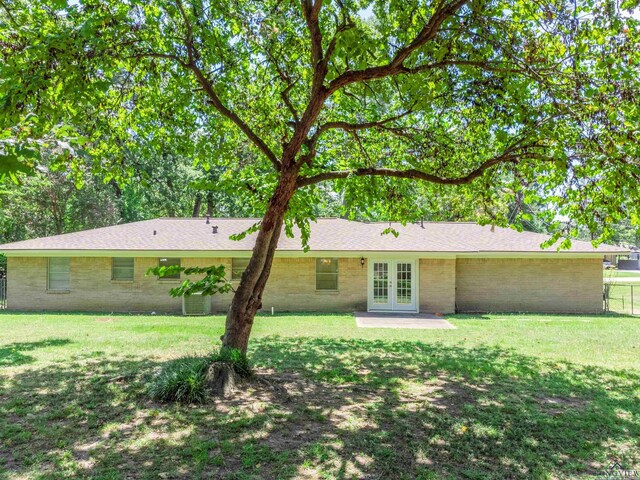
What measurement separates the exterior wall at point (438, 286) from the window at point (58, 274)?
13964 mm

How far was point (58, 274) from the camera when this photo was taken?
683 inches

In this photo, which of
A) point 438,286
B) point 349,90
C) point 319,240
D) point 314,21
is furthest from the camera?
point 319,240

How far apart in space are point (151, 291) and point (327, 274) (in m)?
6.95

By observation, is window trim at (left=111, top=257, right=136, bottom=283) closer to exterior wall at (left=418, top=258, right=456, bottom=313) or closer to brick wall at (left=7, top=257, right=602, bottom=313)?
brick wall at (left=7, top=257, right=602, bottom=313)

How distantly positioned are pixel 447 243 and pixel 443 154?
9.12 meters

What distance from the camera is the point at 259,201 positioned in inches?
320

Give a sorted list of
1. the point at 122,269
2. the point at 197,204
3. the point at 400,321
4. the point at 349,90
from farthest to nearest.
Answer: the point at 197,204 → the point at 122,269 → the point at 400,321 → the point at 349,90

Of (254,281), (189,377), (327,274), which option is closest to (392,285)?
(327,274)

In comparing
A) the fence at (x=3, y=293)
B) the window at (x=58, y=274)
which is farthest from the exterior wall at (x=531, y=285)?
the fence at (x=3, y=293)

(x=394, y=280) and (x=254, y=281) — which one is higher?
(x=254, y=281)

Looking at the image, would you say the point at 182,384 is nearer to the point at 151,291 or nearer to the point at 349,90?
the point at 349,90

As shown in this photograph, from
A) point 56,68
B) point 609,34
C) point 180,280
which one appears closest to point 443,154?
point 609,34

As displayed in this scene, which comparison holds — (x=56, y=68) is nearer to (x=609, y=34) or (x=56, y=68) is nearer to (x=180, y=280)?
(x=609, y=34)

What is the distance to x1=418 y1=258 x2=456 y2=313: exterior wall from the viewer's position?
55.3ft
